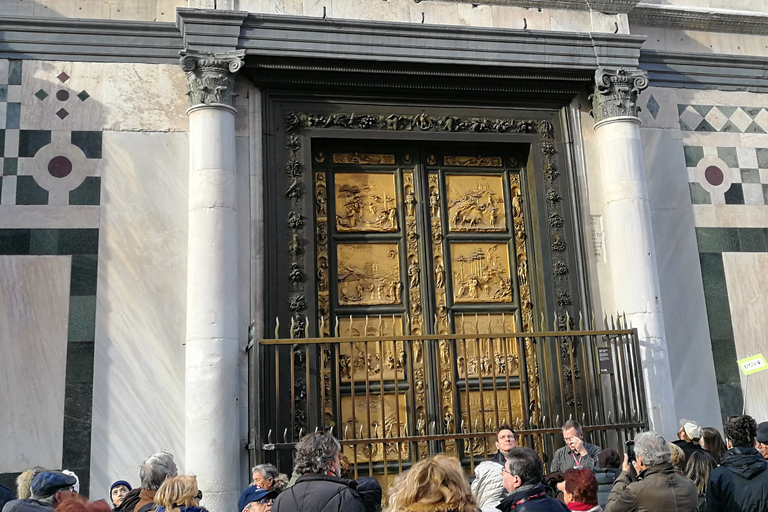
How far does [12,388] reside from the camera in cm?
793

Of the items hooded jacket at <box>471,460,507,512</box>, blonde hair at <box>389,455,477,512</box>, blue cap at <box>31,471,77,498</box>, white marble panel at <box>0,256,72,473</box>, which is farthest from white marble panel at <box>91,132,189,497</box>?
blonde hair at <box>389,455,477,512</box>

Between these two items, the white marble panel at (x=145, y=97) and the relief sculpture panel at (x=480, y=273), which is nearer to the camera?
the white marble panel at (x=145, y=97)

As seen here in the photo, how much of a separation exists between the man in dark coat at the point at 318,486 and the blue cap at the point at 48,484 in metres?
1.50

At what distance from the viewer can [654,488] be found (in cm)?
470

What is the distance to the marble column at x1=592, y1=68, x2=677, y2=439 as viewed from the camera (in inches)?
341

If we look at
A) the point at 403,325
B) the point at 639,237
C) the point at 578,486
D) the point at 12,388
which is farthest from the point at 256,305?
the point at 578,486

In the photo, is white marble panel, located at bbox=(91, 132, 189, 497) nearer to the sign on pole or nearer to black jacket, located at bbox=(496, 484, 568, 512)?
black jacket, located at bbox=(496, 484, 568, 512)

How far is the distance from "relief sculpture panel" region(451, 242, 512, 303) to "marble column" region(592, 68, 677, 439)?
3.87ft

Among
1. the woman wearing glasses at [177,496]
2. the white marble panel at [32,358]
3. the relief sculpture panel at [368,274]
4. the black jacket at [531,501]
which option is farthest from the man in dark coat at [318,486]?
the relief sculpture panel at [368,274]

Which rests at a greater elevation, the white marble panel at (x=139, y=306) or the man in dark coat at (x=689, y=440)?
the white marble panel at (x=139, y=306)

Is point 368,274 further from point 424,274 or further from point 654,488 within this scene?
point 654,488

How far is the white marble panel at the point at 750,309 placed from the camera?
377 inches

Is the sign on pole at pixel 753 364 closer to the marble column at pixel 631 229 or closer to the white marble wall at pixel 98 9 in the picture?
the marble column at pixel 631 229

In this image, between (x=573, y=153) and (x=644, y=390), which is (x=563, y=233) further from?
(x=644, y=390)
